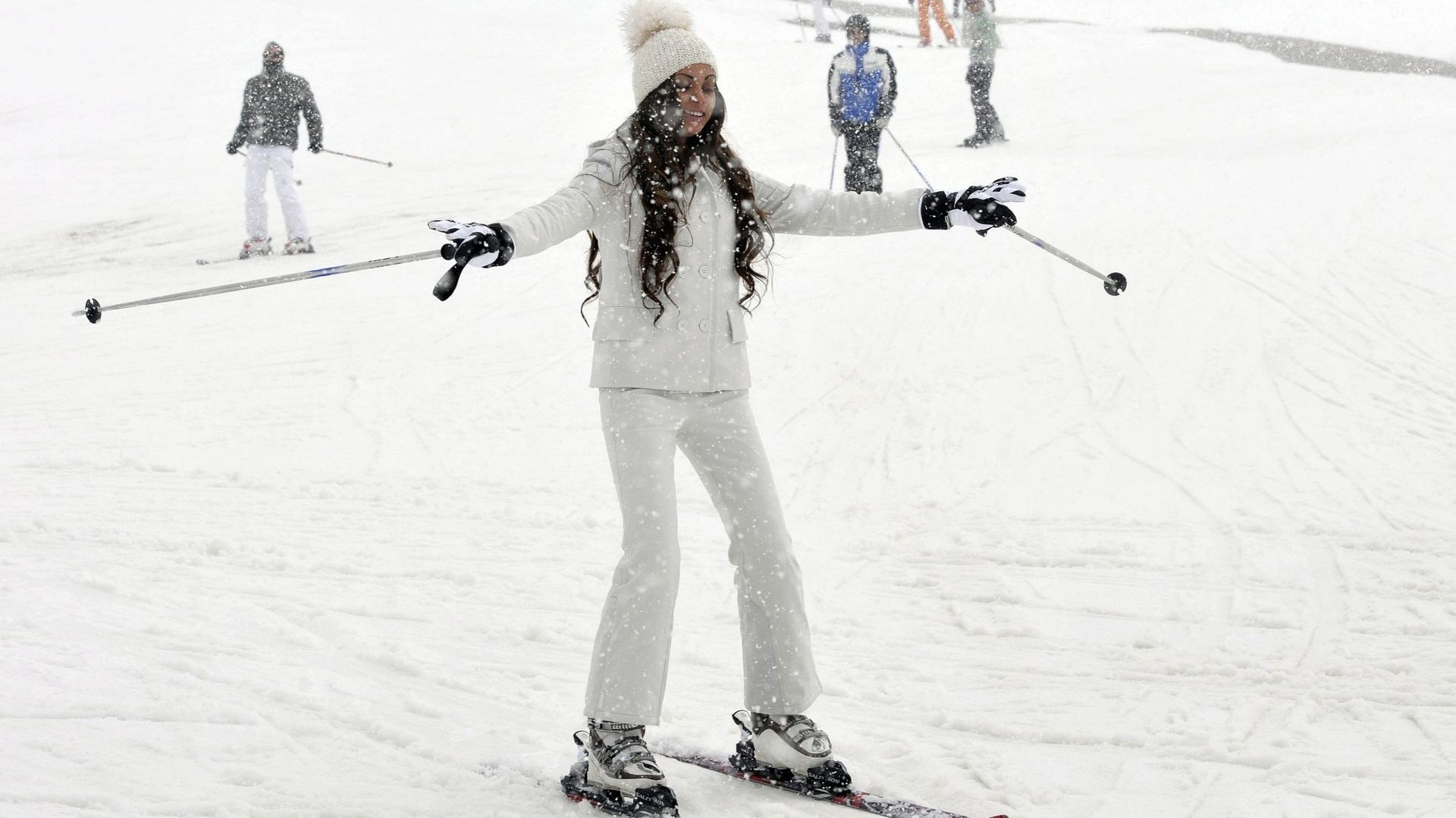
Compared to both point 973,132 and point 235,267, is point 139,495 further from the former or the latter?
point 973,132

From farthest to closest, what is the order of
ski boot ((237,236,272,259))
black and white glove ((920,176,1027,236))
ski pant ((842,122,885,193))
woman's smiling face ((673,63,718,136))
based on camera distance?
ski pant ((842,122,885,193)), ski boot ((237,236,272,259)), black and white glove ((920,176,1027,236)), woman's smiling face ((673,63,718,136))

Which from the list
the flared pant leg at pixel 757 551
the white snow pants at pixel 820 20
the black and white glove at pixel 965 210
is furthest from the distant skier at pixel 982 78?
the flared pant leg at pixel 757 551

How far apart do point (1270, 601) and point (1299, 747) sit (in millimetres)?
1089

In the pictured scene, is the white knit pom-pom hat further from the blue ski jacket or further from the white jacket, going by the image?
the blue ski jacket

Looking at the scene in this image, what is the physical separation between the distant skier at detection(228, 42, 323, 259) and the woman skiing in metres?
8.32

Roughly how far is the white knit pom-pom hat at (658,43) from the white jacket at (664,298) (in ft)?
0.53

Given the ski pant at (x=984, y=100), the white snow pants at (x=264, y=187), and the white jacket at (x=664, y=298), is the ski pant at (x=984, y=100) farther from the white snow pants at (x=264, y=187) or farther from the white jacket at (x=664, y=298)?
the white jacket at (x=664, y=298)

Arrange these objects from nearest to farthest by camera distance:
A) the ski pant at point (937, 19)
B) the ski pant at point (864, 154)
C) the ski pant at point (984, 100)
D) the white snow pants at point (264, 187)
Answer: the white snow pants at point (264, 187), the ski pant at point (864, 154), the ski pant at point (984, 100), the ski pant at point (937, 19)

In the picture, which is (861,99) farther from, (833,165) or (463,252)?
(463,252)

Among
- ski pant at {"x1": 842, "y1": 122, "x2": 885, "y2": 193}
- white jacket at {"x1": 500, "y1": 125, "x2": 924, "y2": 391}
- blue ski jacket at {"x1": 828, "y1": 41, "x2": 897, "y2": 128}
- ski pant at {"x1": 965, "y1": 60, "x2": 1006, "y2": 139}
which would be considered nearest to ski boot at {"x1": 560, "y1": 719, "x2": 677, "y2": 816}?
white jacket at {"x1": 500, "y1": 125, "x2": 924, "y2": 391}

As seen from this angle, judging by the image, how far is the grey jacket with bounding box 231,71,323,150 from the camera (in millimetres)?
10586

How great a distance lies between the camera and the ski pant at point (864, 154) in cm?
1130

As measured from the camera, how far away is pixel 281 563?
4926mm

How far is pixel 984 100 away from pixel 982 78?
0.90 feet
